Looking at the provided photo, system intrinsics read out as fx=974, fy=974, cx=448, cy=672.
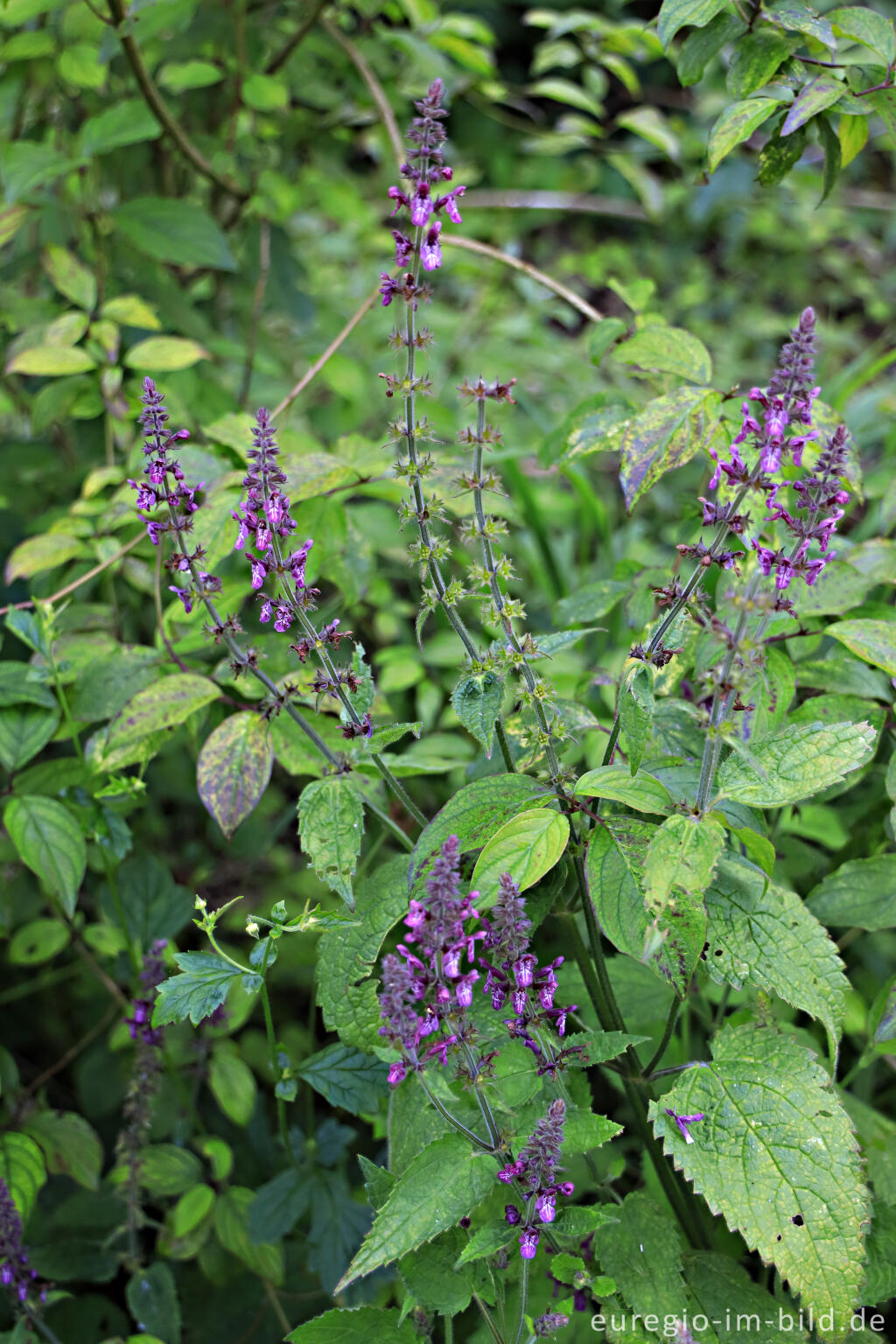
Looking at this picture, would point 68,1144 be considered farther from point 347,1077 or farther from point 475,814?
point 475,814

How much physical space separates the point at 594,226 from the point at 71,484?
4.77 m

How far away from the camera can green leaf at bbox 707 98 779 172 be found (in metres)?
1.59

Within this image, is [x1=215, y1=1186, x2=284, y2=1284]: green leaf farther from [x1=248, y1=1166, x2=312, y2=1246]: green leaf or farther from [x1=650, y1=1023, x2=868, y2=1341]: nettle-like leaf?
[x1=650, y1=1023, x2=868, y2=1341]: nettle-like leaf

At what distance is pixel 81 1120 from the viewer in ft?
6.43

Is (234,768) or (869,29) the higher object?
(869,29)

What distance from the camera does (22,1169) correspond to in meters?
1.79

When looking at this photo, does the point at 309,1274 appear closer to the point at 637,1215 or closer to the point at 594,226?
the point at 637,1215

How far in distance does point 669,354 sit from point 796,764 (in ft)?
2.78

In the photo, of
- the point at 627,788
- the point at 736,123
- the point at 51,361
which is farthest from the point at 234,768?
the point at 736,123

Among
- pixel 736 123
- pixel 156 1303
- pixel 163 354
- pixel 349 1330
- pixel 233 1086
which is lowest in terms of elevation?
pixel 156 1303

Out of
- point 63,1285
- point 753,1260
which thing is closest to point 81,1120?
point 63,1285

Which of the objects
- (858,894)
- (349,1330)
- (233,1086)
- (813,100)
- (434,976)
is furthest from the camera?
(233,1086)

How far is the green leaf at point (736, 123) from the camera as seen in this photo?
5.23 feet

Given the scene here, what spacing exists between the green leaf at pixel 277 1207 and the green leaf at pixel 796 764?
1140mm
